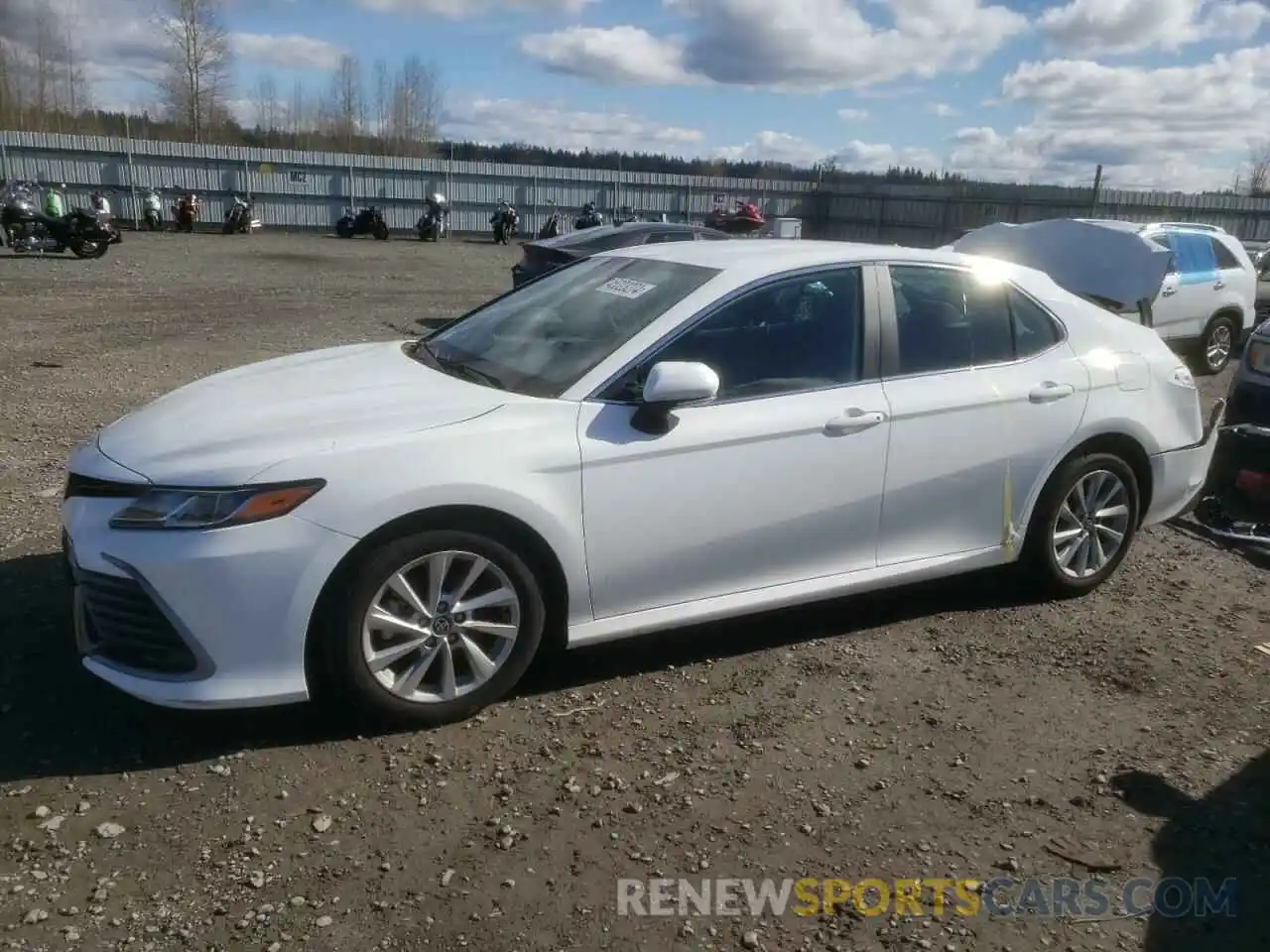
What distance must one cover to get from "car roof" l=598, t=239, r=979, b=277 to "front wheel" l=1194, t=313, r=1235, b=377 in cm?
892

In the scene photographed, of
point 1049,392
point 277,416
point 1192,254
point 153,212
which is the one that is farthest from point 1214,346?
point 153,212

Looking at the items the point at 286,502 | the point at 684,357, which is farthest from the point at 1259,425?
the point at 286,502

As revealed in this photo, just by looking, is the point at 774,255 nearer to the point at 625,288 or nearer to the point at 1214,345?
the point at 625,288

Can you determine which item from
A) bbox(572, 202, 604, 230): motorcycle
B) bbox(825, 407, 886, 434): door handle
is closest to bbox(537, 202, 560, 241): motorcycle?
bbox(572, 202, 604, 230): motorcycle

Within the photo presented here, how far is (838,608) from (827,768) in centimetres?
143

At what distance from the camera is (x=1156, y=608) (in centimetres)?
502

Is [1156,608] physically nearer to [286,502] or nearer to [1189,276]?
[286,502]

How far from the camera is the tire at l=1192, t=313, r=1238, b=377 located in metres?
12.2

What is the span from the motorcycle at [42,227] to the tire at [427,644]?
67.0 feet

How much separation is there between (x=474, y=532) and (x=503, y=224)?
33.1 metres

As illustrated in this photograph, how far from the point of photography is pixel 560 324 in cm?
435

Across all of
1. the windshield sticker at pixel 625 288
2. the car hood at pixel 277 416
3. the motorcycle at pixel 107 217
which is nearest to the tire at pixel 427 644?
the car hood at pixel 277 416

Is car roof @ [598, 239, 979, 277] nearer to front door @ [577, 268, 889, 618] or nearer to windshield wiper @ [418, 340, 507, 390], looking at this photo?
front door @ [577, 268, 889, 618]

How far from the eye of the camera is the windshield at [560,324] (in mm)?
4000
